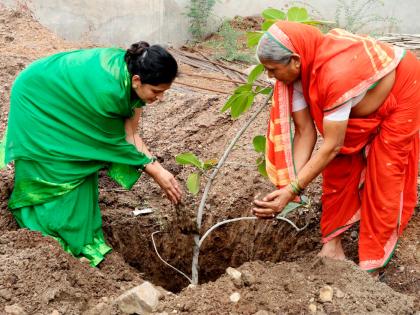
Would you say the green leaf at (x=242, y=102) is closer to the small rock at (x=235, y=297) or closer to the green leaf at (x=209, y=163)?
the green leaf at (x=209, y=163)

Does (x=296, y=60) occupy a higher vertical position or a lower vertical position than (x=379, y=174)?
higher

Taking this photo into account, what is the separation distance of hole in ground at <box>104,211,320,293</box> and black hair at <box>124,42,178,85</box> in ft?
3.93

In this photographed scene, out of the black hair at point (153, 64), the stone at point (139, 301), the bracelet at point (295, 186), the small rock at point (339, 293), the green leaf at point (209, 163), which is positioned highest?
the black hair at point (153, 64)

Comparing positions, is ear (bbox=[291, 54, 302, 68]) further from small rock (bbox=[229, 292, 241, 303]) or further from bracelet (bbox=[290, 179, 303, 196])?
small rock (bbox=[229, 292, 241, 303])

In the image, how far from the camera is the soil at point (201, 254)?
2.58m

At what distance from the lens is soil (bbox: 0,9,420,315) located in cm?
258

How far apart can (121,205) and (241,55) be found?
15.2ft

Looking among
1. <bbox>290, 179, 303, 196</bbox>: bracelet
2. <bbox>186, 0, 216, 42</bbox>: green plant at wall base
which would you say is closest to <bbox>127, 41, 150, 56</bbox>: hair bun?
<bbox>290, 179, 303, 196</bbox>: bracelet

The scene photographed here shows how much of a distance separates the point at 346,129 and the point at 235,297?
3.07 ft

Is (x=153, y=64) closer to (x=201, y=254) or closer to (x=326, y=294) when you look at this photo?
(x=326, y=294)

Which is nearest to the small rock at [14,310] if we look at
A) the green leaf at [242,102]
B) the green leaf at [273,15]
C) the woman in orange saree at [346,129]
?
the woman in orange saree at [346,129]

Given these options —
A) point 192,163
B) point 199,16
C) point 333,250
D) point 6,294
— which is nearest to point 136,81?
point 192,163

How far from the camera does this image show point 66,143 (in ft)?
10.6

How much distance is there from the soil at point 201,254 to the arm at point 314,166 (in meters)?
0.27
